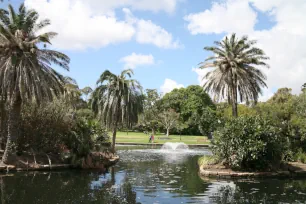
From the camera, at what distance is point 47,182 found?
1802cm

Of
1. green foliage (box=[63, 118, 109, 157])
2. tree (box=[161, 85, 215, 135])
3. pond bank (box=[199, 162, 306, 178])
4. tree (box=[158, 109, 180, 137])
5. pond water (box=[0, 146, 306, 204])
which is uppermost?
tree (box=[161, 85, 215, 135])

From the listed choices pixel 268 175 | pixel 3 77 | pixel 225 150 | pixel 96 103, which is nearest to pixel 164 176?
pixel 225 150

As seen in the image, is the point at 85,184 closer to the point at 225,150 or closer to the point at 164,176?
the point at 164,176

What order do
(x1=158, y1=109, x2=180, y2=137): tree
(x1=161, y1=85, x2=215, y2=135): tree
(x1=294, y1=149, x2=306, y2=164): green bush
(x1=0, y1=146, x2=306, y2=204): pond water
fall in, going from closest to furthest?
(x1=0, y1=146, x2=306, y2=204): pond water < (x1=294, y1=149, x2=306, y2=164): green bush < (x1=158, y1=109, x2=180, y2=137): tree < (x1=161, y1=85, x2=215, y2=135): tree

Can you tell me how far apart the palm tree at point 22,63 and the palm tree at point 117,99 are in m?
9.20

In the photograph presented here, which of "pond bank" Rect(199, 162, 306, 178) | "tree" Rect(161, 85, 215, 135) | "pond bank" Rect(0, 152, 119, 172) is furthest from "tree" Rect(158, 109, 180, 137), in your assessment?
"pond bank" Rect(199, 162, 306, 178)

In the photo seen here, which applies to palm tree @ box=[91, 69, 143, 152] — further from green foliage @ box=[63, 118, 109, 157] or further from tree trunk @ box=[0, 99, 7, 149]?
tree trunk @ box=[0, 99, 7, 149]

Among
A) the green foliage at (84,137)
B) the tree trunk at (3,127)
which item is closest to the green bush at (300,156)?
the green foliage at (84,137)

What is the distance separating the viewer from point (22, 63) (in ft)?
71.6

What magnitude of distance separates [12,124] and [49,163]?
3.57m

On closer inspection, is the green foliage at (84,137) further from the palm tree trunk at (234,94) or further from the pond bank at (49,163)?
the palm tree trunk at (234,94)

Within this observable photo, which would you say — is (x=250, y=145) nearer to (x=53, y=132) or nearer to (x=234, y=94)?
(x=234, y=94)

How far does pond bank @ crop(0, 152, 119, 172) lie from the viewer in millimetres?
22344

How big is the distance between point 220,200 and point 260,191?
3.19 meters
